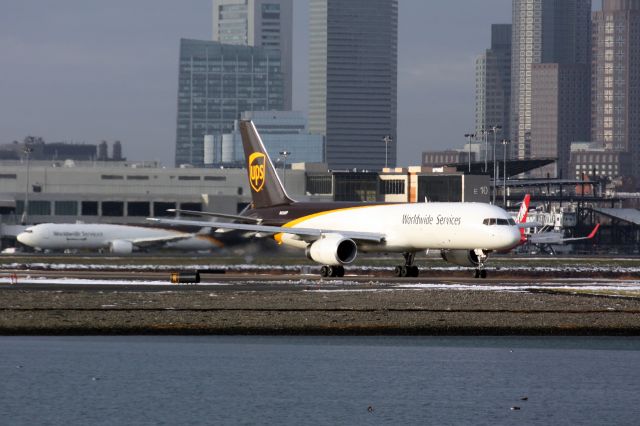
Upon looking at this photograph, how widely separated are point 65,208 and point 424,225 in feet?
384

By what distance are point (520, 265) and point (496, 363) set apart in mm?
62504

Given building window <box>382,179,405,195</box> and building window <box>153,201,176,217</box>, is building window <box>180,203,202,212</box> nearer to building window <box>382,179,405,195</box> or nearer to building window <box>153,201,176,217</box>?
building window <box>153,201,176,217</box>

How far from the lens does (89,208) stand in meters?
191

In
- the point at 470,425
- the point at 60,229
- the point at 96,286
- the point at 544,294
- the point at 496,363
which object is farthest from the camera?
the point at 60,229

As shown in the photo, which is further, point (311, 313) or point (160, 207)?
point (160, 207)

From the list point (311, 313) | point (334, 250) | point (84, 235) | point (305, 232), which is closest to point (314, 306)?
point (311, 313)

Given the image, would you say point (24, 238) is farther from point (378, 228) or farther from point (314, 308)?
point (314, 308)

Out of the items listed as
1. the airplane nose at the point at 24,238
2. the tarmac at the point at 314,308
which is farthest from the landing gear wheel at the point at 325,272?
the airplane nose at the point at 24,238

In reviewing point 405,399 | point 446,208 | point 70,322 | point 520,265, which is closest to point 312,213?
point 446,208

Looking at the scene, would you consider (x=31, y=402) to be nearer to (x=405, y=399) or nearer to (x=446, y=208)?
(x=405, y=399)

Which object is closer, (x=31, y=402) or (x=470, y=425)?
(x=470, y=425)

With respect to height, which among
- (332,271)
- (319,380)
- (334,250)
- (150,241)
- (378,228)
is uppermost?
(378,228)

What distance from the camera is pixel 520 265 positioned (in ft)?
332

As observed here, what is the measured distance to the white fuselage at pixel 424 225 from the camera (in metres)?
78.2
